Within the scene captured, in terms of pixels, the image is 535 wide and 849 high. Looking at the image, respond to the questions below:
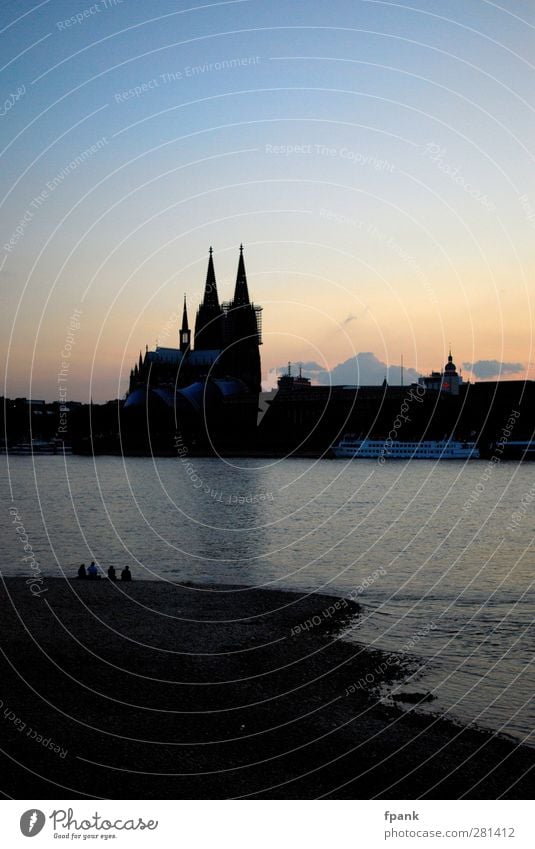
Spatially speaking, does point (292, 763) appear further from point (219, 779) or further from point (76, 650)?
point (76, 650)

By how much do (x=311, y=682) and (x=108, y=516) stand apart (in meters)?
31.9

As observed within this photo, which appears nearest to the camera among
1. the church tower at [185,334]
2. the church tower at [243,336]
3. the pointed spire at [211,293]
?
the church tower at [243,336]

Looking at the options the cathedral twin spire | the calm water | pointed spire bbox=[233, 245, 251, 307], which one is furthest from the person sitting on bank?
pointed spire bbox=[233, 245, 251, 307]

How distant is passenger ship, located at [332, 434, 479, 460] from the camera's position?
117 m

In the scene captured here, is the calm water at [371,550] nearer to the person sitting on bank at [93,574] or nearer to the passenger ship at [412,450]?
the person sitting on bank at [93,574]

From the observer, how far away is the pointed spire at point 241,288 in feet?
487

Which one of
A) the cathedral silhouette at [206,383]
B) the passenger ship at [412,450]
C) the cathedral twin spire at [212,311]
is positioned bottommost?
the passenger ship at [412,450]

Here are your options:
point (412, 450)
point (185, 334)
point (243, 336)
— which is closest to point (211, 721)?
point (412, 450)

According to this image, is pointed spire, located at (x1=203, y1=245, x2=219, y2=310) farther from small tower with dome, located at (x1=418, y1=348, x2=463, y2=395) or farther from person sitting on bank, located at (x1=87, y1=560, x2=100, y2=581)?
person sitting on bank, located at (x1=87, y1=560, x2=100, y2=581)

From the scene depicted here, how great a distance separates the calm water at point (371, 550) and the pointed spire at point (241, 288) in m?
78.2

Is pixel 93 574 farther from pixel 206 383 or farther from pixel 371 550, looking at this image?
pixel 206 383

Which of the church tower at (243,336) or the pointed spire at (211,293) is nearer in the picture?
the church tower at (243,336)

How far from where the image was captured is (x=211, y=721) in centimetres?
1211

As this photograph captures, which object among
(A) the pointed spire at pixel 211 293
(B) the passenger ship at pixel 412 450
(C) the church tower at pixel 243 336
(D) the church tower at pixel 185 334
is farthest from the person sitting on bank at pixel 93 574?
(D) the church tower at pixel 185 334
